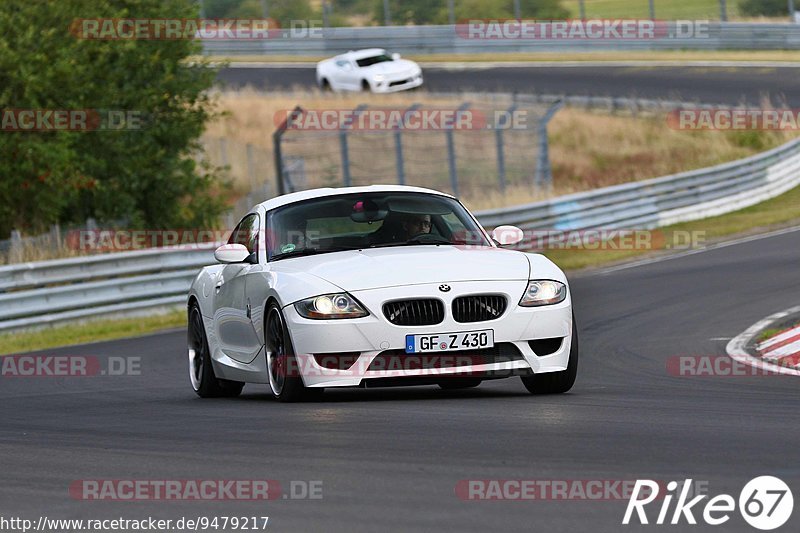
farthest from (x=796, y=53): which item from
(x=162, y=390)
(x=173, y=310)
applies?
(x=162, y=390)

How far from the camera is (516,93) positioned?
4428cm

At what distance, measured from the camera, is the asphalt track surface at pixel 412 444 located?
5961mm

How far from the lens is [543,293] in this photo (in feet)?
31.6

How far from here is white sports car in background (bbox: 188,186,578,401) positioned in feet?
30.6

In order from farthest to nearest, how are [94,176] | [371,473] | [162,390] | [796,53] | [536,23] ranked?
[536,23]
[796,53]
[94,176]
[162,390]
[371,473]

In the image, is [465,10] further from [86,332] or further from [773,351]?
[773,351]

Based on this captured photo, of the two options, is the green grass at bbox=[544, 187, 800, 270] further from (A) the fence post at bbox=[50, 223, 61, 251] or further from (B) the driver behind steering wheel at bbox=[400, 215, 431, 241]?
(B) the driver behind steering wheel at bbox=[400, 215, 431, 241]

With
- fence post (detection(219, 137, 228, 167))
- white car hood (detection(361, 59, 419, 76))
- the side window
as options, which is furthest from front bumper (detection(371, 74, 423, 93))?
the side window

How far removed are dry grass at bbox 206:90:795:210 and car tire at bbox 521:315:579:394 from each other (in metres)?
23.1

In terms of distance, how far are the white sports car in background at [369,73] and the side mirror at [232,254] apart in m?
38.2

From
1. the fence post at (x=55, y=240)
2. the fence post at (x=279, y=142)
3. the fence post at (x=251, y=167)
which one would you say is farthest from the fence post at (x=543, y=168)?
the fence post at (x=251, y=167)

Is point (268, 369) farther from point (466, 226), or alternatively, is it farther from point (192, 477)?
point (192, 477)

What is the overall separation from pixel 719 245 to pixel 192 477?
752 inches

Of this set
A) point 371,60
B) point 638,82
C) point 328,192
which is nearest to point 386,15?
point 371,60
